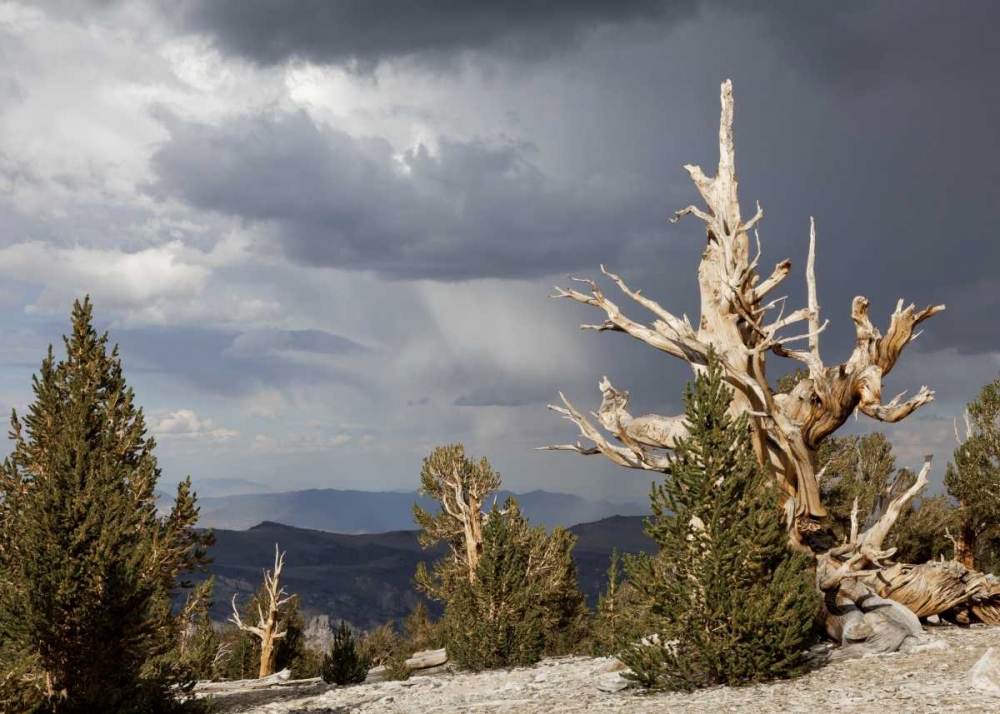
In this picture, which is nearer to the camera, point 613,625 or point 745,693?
point 745,693

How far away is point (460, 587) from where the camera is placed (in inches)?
837

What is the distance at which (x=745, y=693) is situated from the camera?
35.9 feet

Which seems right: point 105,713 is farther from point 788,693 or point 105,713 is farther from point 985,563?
point 985,563

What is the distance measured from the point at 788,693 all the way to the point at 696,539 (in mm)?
2316

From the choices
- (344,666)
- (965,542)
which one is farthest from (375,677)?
(965,542)

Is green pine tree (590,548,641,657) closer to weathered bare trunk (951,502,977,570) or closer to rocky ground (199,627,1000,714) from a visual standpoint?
rocky ground (199,627,1000,714)

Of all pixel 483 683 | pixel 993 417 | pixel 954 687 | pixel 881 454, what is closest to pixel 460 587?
pixel 483 683

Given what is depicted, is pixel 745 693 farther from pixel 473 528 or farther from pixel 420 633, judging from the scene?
pixel 420 633

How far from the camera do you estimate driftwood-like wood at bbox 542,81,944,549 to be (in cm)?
1587

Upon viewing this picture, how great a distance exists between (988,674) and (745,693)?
292 centimetres

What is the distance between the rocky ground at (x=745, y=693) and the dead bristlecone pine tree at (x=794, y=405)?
3.32 feet

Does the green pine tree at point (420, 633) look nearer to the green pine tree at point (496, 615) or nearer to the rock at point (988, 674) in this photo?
the green pine tree at point (496, 615)

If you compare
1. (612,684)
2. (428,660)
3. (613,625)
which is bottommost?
(428,660)

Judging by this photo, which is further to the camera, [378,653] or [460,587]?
[378,653]
